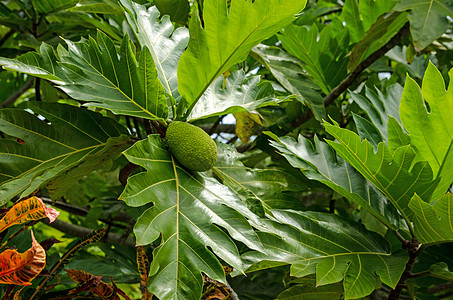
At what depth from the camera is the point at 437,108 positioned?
3.63 ft

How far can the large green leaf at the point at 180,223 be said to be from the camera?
867 mm

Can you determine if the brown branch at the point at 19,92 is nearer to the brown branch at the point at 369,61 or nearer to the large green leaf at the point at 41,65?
the large green leaf at the point at 41,65

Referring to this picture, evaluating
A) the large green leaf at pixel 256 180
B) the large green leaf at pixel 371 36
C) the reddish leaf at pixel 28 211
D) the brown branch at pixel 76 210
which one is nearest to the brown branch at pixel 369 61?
the large green leaf at pixel 371 36

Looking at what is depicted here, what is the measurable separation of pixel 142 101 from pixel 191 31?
201 mm

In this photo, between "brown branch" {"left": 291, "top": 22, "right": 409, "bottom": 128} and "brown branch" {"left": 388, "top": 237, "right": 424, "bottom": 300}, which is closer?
"brown branch" {"left": 388, "top": 237, "right": 424, "bottom": 300}

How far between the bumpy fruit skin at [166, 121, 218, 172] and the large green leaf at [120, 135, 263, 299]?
3 centimetres

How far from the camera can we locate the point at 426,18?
4.96ft

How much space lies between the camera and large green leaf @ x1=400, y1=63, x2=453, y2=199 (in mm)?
1095

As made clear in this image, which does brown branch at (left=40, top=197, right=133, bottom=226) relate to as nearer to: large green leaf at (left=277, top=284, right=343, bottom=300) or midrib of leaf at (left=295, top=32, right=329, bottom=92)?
large green leaf at (left=277, top=284, right=343, bottom=300)

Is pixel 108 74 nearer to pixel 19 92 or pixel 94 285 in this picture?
pixel 94 285

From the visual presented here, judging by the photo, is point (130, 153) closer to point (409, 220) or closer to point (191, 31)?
point (191, 31)

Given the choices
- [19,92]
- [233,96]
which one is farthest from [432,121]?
[19,92]

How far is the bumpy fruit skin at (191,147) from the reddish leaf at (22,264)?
353 mm

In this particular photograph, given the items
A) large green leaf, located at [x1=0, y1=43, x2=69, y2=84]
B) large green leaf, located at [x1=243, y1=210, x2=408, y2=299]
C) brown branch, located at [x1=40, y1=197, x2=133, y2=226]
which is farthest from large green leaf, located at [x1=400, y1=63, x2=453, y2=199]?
brown branch, located at [x1=40, y1=197, x2=133, y2=226]
